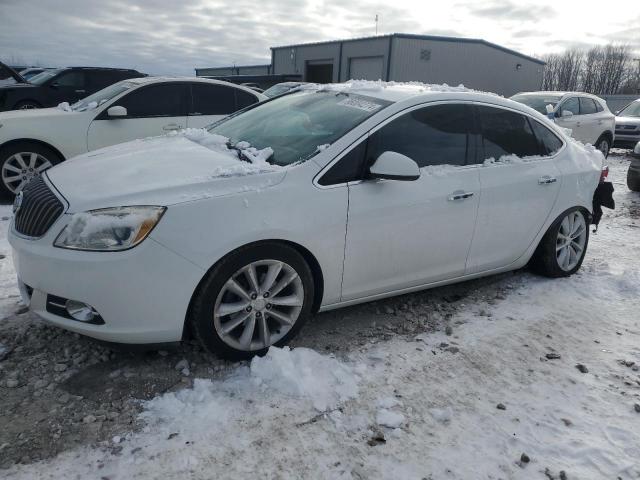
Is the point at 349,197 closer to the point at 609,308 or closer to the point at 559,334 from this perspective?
the point at 559,334

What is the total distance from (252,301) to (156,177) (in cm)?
90

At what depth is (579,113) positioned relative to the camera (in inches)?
484

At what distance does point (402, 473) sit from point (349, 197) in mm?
1601

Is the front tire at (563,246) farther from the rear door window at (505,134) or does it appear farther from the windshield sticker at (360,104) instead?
the windshield sticker at (360,104)

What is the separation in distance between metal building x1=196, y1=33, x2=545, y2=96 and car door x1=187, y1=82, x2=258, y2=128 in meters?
20.8

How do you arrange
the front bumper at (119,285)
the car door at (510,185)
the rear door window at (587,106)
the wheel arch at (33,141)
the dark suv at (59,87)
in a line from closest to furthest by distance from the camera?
the front bumper at (119,285) < the car door at (510,185) < the wheel arch at (33,141) < the dark suv at (59,87) < the rear door window at (587,106)

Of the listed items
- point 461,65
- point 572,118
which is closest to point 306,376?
point 572,118

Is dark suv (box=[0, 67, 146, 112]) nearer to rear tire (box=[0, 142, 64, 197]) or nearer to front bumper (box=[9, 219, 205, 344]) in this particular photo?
Answer: rear tire (box=[0, 142, 64, 197])

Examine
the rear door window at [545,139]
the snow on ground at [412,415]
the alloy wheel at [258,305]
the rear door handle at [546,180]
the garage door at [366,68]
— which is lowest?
the snow on ground at [412,415]

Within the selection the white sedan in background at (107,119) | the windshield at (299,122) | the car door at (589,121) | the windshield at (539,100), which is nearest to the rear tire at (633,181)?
the windshield at (539,100)

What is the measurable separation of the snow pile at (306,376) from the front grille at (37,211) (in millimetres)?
1362

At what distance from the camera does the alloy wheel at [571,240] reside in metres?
4.73

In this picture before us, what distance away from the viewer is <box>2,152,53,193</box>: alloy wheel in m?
6.52

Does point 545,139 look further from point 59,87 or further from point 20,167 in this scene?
point 59,87
